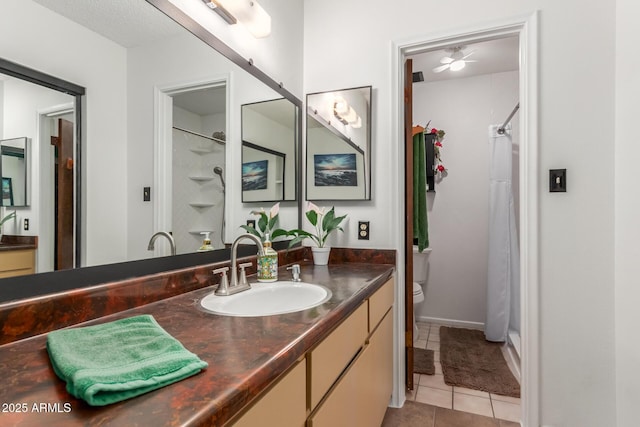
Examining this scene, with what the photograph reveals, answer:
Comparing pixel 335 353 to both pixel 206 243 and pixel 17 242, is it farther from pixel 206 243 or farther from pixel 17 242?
pixel 17 242

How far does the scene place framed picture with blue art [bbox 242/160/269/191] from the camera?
158cm

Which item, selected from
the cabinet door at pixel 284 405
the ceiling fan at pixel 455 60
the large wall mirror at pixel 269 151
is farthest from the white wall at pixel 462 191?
the cabinet door at pixel 284 405

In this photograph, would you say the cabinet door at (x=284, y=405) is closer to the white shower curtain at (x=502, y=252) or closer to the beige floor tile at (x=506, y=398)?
the beige floor tile at (x=506, y=398)

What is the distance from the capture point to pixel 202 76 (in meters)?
1.28

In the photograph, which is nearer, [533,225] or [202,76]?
[202,76]

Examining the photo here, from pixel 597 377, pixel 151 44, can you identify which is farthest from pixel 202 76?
pixel 597 377

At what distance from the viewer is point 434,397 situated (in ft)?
6.37

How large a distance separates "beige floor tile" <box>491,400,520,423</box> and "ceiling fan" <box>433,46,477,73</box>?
2419 millimetres

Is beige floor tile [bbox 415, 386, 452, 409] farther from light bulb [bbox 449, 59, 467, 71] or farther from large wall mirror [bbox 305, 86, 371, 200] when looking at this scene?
light bulb [bbox 449, 59, 467, 71]

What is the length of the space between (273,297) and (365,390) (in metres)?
0.49

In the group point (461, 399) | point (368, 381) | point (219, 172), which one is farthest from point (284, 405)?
point (461, 399)

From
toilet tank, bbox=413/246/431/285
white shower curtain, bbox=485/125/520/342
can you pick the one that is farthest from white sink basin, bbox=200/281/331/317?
white shower curtain, bbox=485/125/520/342

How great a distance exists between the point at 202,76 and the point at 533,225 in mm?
1643

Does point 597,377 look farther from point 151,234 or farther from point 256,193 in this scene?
point 151,234
